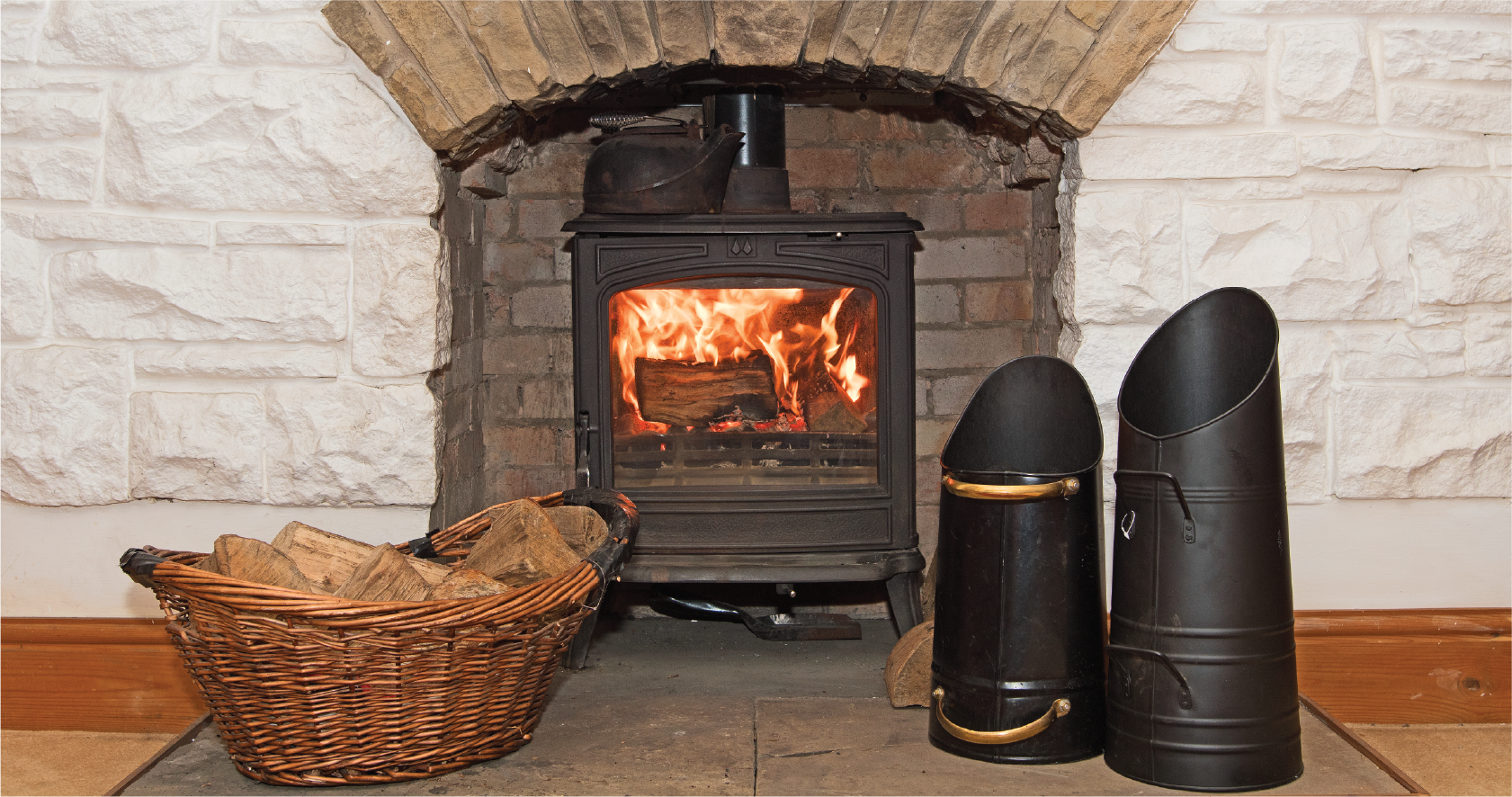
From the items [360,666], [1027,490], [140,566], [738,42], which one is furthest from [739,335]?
[140,566]

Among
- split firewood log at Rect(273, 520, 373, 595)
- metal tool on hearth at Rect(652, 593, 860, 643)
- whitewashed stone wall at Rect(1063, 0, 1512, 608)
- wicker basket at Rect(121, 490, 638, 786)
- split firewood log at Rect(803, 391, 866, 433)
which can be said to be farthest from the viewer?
metal tool on hearth at Rect(652, 593, 860, 643)

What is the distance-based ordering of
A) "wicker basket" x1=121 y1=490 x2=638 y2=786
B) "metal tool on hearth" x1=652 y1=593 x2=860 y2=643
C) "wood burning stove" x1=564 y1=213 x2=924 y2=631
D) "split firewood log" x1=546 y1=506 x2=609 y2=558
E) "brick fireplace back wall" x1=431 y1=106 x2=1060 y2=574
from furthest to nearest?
1. "brick fireplace back wall" x1=431 y1=106 x2=1060 y2=574
2. "metal tool on hearth" x1=652 y1=593 x2=860 y2=643
3. "wood burning stove" x1=564 y1=213 x2=924 y2=631
4. "split firewood log" x1=546 y1=506 x2=609 y2=558
5. "wicker basket" x1=121 y1=490 x2=638 y2=786

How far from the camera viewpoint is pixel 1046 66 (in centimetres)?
196

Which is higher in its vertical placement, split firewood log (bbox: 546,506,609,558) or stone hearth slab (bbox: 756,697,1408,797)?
split firewood log (bbox: 546,506,609,558)

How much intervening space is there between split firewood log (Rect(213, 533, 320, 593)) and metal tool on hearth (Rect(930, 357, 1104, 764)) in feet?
3.07

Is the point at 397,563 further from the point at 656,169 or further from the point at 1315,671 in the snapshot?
the point at 1315,671

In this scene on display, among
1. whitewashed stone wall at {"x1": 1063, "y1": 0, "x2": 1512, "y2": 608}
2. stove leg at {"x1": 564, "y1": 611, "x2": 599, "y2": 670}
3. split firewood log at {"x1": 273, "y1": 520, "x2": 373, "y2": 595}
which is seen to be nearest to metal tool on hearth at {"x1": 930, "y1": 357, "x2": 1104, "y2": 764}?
whitewashed stone wall at {"x1": 1063, "y1": 0, "x2": 1512, "y2": 608}

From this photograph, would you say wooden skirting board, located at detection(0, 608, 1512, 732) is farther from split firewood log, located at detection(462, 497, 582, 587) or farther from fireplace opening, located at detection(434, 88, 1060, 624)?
split firewood log, located at detection(462, 497, 582, 587)

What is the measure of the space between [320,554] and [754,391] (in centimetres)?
87

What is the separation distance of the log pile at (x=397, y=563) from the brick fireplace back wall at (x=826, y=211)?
0.66 metres

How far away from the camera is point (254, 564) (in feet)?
5.22

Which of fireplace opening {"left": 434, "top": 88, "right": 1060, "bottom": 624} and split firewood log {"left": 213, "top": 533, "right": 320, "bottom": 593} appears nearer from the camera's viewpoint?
split firewood log {"left": 213, "top": 533, "right": 320, "bottom": 593}

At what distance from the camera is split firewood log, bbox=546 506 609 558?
187 centimetres

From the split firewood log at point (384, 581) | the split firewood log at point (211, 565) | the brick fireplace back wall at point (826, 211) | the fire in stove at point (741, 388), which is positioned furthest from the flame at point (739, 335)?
the split firewood log at point (211, 565)
